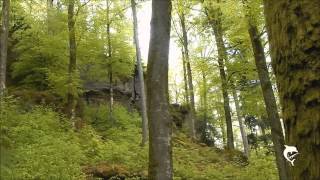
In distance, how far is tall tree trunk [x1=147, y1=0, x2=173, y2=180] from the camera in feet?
19.7

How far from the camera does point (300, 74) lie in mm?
1320

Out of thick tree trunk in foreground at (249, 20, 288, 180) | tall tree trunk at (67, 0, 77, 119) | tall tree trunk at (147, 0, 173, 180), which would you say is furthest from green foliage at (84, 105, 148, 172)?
tall tree trunk at (147, 0, 173, 180)

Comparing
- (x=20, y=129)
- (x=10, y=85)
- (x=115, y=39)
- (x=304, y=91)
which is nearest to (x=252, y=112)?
(x=115, y=39)

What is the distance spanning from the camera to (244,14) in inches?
405

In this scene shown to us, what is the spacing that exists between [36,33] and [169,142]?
61.3 ft

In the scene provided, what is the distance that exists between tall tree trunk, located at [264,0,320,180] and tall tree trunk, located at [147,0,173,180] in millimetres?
4661

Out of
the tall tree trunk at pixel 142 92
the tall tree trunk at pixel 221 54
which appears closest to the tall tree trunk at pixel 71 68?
the tall tree trunk at pixel 142 92

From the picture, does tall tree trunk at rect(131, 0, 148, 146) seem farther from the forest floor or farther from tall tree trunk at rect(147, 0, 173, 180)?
tall tree trunk at rect(147, 0, 173, 180)

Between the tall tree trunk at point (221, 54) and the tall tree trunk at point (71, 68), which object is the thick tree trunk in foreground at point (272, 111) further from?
the tall tree trunk at point (71, 68)

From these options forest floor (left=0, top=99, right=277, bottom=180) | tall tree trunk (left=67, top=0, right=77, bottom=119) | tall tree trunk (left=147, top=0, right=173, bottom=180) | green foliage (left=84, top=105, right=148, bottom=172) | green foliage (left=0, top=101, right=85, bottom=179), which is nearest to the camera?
tall tree trunk (left=147, top=0, right=173, bottom=180)

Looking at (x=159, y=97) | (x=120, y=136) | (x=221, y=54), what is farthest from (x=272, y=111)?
(x=120, y=136)

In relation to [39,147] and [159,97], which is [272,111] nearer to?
[159,97]

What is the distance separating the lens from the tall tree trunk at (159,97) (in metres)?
5.99

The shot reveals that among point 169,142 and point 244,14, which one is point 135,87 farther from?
point 169,142
